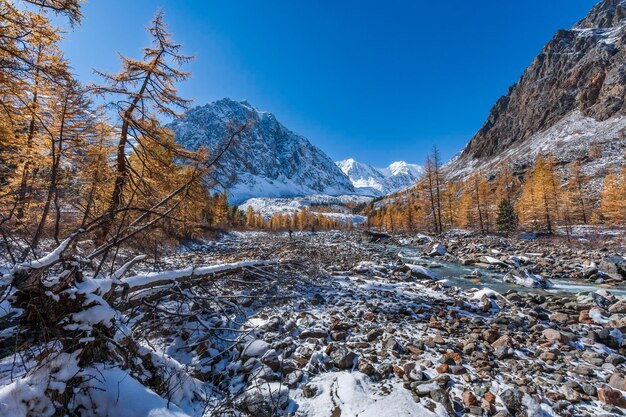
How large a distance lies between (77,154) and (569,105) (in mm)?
176952

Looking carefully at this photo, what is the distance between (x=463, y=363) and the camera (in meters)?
4.36

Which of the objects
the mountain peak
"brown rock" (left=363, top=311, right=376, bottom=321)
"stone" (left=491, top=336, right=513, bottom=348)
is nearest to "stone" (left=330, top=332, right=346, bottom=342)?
"brown rock" (left=363, top=311, right=376, bottom=321)

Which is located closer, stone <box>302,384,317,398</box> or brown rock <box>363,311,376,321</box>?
stone <box>302,384,317,398</box>

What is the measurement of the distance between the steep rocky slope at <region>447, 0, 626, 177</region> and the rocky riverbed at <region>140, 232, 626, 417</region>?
88934 mm

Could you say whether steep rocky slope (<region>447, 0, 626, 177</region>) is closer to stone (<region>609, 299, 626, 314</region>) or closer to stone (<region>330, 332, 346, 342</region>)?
stone (<region>609, 299, 626, 314</region>)

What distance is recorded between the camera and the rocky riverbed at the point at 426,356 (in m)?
3.42

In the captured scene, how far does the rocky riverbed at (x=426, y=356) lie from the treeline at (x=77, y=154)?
2.61 metres

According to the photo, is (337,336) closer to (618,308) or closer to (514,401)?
(514,401)

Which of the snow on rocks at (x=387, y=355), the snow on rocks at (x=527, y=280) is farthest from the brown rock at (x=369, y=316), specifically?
the snow on rocks at (x=527, y=280)

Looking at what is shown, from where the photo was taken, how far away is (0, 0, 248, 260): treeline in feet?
12.8

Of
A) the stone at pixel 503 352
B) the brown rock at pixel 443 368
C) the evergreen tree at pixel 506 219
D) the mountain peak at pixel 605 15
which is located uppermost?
the mountain peak at pixel 605 15

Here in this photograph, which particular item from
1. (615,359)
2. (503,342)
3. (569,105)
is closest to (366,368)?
(503,342)

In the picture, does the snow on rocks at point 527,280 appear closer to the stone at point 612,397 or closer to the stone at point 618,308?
the stone at point 618,308

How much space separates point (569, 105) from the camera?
122312 millimetres
